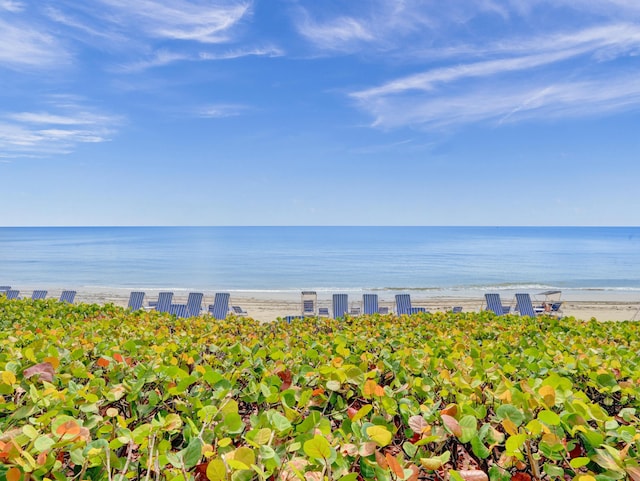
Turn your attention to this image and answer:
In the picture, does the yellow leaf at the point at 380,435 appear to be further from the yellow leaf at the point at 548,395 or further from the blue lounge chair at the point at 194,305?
the blue lounge chair at the point at 194,305

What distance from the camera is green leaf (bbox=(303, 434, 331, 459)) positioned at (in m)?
1.14

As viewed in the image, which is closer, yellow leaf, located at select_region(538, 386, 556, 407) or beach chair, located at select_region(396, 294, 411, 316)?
yellow leaf, located at select_region(538, 386, 556, 407)

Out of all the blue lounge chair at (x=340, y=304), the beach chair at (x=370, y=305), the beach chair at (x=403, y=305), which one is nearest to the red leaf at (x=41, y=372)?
the beach chair at (x=370, y=305)

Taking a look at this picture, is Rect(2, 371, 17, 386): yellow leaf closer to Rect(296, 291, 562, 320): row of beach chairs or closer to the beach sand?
Rect(296, 291, 562, 320): row of beach chairs

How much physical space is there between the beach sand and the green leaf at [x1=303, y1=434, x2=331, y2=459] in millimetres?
16870

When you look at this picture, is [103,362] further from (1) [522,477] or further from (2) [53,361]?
(1) [522,477]

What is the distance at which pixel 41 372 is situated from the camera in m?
2.01

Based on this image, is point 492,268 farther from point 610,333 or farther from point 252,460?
point 252,460

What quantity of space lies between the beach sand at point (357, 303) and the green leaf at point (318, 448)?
1687 cm

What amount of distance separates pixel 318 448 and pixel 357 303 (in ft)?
66.6

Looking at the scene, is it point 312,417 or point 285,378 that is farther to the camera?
point 285,378

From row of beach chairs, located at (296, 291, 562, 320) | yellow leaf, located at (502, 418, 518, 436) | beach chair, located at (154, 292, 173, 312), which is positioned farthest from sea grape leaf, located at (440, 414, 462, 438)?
beach chair, located at (154, 292, 173, 312)

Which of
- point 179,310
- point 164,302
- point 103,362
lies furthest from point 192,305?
point 103,362

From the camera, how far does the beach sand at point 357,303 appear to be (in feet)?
66.1
